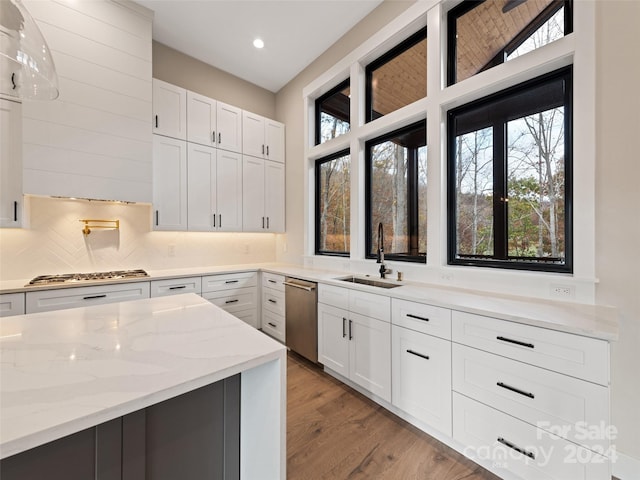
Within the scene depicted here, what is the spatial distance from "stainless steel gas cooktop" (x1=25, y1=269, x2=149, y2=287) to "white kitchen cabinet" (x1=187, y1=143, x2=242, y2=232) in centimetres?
78

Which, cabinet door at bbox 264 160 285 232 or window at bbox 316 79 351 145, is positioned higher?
window at bbox 316 79 351 145

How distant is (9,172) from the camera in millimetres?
2174

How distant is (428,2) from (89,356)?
3237mm

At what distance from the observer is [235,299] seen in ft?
10.9

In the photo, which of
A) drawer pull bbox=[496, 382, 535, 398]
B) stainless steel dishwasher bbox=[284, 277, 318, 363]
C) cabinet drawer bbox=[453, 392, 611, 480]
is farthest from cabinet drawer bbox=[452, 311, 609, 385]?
stainless steel dishwasher bbox=[284, 277, 318, 363]

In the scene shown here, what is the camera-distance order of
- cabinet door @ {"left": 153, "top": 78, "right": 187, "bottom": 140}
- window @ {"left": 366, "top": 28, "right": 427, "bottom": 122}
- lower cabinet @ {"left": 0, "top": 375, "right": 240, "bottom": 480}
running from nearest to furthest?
lower cabinet @ {"left": 0, "top": 375, "right": 240, "bottom": 480} → window @ {"left": 366, "top": 28, "right": 427, "bottom": 122} → cabinet door @ {"left": 153, "top": 78, "right": 187, "bottom": 140}

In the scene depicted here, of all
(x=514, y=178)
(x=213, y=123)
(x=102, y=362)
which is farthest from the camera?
(x=213, y=123)

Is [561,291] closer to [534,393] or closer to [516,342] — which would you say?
[516,342]

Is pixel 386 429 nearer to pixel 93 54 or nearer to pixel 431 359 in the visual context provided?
pixel 431 359

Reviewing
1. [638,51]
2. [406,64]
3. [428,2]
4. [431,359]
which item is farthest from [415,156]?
[431,359]

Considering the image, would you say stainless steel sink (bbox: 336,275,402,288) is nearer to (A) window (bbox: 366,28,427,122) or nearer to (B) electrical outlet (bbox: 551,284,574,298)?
(B) electrical outlet (bbox: 551,284,574,298)

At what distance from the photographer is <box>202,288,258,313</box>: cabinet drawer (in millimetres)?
3175

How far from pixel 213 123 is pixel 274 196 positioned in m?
1.21

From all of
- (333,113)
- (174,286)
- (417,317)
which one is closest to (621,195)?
(417,317)
